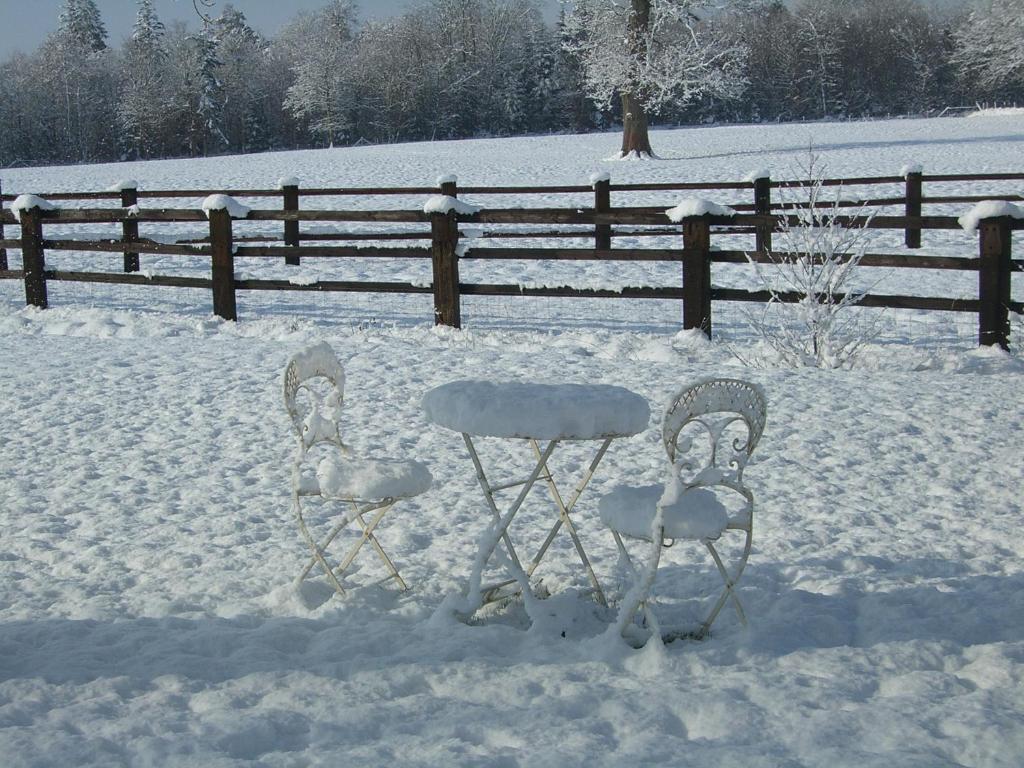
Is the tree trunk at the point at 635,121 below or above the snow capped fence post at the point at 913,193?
above

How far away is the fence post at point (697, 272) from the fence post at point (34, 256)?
6.72m

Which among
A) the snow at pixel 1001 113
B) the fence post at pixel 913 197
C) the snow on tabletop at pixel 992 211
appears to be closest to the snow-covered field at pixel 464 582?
the snow on tabletop at pixel 992 211

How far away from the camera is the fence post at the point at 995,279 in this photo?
7.69 metres

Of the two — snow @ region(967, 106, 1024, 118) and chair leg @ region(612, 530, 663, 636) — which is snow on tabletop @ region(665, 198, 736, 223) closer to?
chair leg @ region(612, 530, 663, 636)

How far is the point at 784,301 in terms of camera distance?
8.41m

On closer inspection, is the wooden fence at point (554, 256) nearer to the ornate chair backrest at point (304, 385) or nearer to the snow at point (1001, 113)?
the ornate chair backrest at point (304, 385)

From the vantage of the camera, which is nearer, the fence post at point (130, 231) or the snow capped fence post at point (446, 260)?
the snow capped fence post at point (446, 260)

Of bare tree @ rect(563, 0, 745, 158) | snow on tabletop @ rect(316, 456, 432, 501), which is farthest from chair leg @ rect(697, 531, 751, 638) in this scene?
bare tree @ rect(563, 0, 745, 158)

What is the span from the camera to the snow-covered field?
298cm

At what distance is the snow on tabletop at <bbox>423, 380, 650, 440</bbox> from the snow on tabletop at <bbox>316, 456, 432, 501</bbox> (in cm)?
36

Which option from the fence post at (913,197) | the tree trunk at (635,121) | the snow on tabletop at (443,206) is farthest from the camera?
the tree trunk at (635,121)

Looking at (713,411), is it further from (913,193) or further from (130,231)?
(913,193)

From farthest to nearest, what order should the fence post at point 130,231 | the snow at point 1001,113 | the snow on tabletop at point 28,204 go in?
the snow at point 1001,113
the fence post at point 130,231
the snow on tabletop at point 28,204

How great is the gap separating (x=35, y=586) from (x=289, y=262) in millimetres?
11653
